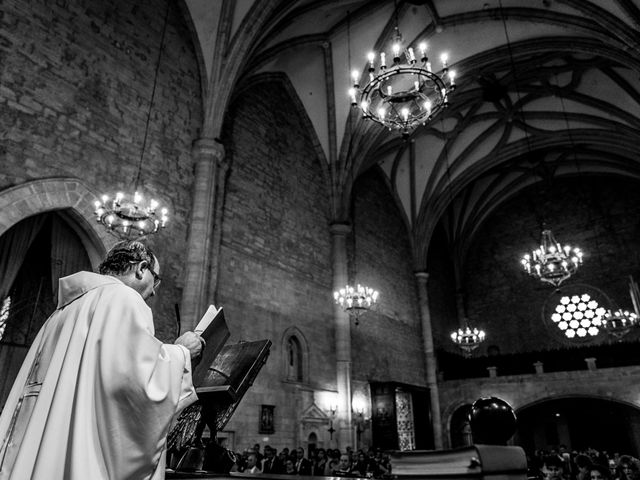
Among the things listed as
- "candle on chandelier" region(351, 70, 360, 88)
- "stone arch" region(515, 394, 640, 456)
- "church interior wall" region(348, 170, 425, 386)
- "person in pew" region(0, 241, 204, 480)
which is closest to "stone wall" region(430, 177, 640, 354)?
"stone arch" region(515, 394, 640, 456)

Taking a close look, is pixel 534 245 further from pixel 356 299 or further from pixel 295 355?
pixel 295 355

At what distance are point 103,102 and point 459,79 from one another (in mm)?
11763

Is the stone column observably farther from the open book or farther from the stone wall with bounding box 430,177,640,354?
the open book

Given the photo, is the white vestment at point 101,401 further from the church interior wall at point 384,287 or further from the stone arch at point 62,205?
the church interior wall at point 384,287

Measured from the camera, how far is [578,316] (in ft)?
72.3

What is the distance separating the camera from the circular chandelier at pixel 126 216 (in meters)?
7.47

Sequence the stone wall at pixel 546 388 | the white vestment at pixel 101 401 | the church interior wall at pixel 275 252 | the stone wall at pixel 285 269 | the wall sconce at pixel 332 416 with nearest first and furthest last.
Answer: the white vestment at pixel 101 401 < the church interior wall at pixel 275 252 < the stone wall at pixel 285 269 < the wall sconce at pixel 332 416 < the stone wall at pixel 546 388

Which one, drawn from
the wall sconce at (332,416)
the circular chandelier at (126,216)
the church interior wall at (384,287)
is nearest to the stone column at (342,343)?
the wall sconce at (332,416)

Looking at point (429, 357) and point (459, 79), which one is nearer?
point (459, 79)

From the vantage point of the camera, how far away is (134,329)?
5.17 feet

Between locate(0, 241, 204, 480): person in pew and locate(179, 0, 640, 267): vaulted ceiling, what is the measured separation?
32.8 ft

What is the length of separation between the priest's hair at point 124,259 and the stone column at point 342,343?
484 inches

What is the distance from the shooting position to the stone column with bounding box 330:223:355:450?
13.1 m

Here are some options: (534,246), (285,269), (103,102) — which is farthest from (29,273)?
(534,246)
